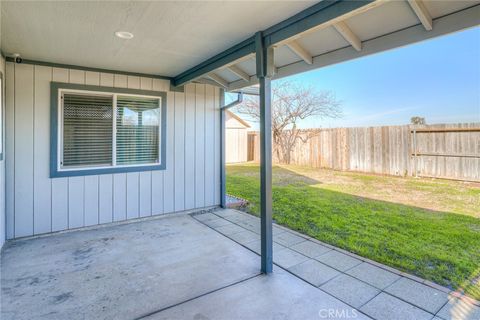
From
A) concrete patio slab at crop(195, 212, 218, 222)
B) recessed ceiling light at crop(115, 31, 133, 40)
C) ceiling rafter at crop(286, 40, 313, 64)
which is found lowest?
concrete patio slab at crop(195, 212, 218, 222)

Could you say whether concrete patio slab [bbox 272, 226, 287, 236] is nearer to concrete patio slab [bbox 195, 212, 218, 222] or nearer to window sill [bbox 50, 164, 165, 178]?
concrete patio slab [bbox 195, 212, 218, 222]

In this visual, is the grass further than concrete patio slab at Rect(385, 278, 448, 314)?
Yes

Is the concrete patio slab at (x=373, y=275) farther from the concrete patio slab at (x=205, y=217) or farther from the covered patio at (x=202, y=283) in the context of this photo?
the concrete patio slab at (x=205, y=217)

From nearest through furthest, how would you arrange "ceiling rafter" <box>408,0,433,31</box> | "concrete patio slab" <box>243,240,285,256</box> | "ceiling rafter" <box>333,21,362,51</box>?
1. "ceiling rafter" <box>408,0,433,31</box>
2. "ceiling rafter" <box>333,21,362,51</box>
3. "concrete patio slab" <box>243,240,285,256</box>

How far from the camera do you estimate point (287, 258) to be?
3182 mm

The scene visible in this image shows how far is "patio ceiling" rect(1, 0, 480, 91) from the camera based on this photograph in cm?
223

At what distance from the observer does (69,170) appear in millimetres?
4078

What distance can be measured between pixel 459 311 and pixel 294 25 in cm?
281

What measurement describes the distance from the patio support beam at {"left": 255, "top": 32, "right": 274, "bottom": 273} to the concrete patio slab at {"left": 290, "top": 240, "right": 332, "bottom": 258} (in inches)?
26.8

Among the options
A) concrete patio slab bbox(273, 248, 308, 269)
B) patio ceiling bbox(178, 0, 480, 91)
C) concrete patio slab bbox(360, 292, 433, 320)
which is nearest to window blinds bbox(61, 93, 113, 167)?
patio ceiling bbox(178, 0, 480, 91)

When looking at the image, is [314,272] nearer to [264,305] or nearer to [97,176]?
[264,305]

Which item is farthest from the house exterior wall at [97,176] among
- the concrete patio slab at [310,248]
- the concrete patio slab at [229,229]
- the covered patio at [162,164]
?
the concrete patio slab at [310,248]

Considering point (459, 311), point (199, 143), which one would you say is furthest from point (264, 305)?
point (199, 143)

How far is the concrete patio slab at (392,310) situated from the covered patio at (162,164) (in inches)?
0.6
